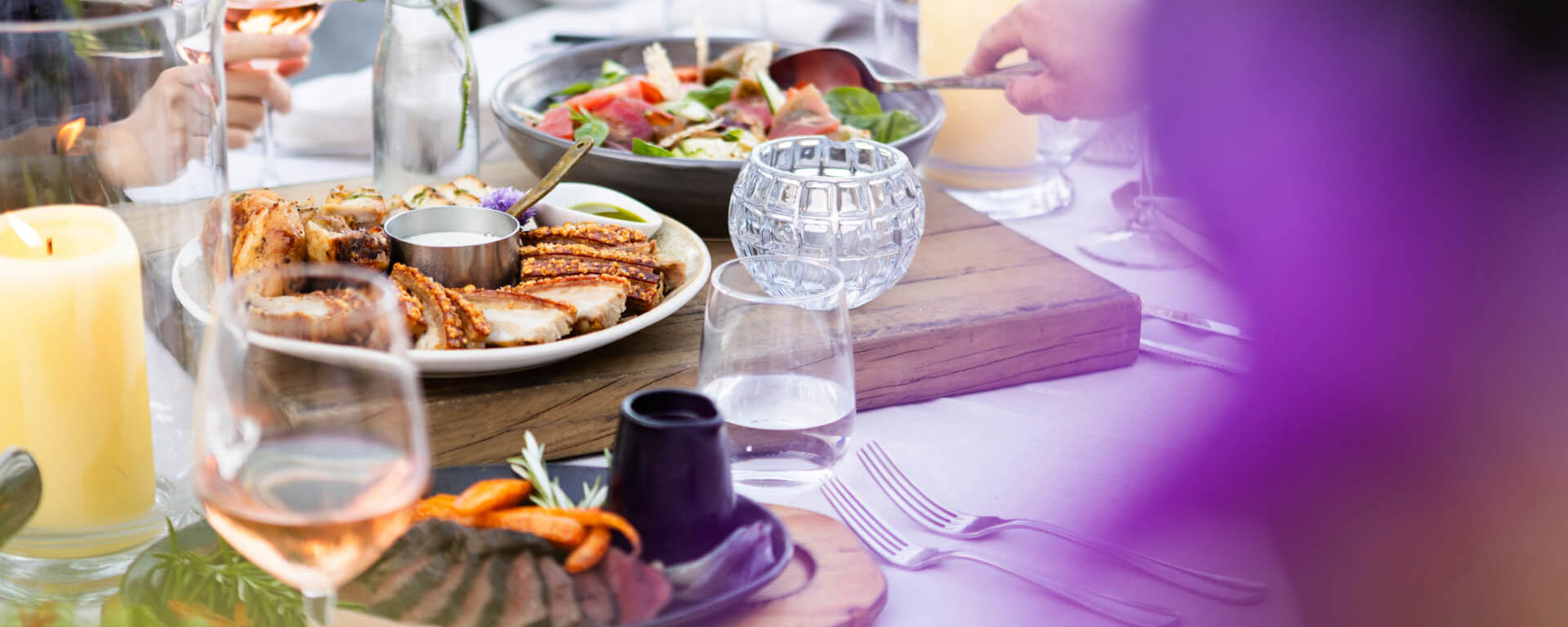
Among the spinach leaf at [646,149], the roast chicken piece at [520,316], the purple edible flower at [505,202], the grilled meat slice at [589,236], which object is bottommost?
the roast chicken piece at [520,316]

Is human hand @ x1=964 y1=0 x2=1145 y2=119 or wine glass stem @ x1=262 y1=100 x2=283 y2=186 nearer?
human hand @ x1=964 y1=0 x2=1145 y2=119

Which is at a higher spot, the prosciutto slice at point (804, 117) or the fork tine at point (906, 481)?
the prosciutto slice at point (804, 117)

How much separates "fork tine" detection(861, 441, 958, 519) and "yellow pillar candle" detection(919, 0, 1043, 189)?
0.86 meters

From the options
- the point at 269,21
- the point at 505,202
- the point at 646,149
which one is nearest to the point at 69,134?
the point at 505,202

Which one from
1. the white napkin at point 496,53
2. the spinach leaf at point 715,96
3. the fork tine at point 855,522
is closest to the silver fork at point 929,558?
the fork tine at point 855,522

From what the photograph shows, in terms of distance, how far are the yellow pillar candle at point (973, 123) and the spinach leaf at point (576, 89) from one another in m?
0.54

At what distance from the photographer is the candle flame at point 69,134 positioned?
2.54ft

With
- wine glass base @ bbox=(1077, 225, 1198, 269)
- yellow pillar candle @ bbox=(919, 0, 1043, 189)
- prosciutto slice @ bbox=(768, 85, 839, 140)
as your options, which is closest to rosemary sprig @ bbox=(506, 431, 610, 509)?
prosciutto slice @ bbox=(768, 85, 839, 140)

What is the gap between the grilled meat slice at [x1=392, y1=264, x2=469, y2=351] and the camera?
1.05 m

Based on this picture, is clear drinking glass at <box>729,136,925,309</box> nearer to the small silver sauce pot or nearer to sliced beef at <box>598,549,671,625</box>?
the small silver sauce pot

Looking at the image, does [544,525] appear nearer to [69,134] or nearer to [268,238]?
[69,134]

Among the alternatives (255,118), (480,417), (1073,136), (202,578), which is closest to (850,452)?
(480,417)

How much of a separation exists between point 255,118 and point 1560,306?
1.68 metres

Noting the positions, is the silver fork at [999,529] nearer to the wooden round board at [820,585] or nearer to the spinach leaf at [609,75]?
the wooden round board at [820,585]
